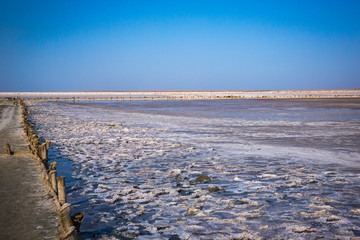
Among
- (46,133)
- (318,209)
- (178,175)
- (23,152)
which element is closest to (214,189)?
(178,175)

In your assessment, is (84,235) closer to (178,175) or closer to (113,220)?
(113,220)

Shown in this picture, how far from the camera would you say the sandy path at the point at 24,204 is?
4832mm

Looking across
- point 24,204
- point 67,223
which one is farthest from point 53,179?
point 67,223

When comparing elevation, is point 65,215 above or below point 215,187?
above

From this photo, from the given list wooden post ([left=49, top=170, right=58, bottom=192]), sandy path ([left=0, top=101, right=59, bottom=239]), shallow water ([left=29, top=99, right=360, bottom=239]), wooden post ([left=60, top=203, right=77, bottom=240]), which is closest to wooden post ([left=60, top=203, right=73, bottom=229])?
wooden post ([left=60, top=203, right=77, bottom=240])

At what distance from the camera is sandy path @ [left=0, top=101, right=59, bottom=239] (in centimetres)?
483

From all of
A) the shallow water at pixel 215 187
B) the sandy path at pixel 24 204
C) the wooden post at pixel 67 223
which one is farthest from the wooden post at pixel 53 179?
the wooden post at pixel 67 223

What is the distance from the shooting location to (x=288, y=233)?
17.5ft

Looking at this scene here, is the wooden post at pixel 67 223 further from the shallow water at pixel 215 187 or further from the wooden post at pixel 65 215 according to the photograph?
the shallow water at pixel 215 187

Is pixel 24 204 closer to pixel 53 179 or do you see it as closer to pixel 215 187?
pixel 53 179

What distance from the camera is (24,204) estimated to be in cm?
596

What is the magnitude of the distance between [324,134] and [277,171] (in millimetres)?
8375

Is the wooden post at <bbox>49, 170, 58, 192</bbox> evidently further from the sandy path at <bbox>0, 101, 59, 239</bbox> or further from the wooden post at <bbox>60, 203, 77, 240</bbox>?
the wooden post at <bbox>60, 203, 77, 240</bbox>

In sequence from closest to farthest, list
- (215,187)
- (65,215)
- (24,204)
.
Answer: (65,215) → (24,204) → (215,187)
